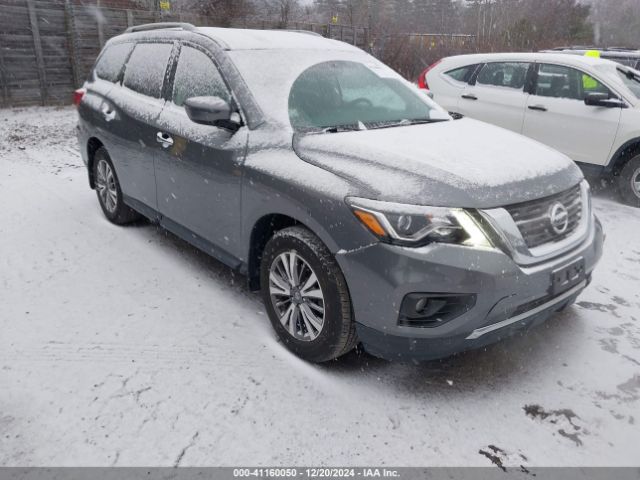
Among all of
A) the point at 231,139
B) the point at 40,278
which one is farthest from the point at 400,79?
the point at 40,278

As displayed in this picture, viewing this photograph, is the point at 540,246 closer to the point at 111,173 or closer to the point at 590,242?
the point at 590,242

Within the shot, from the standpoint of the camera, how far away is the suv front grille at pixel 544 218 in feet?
8.13

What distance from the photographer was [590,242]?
9.22 ft

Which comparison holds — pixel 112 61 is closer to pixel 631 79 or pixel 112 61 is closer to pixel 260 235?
pixel 260 235

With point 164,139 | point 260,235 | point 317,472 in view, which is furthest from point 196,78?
point 317,472

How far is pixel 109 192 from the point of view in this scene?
4.88 m

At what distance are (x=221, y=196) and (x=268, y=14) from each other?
65.6ft

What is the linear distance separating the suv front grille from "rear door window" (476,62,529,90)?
4337 millimetres

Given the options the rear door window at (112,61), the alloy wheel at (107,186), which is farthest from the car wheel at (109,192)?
the rear door window at (112,61)

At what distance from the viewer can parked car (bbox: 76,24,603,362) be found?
2338 millimetres

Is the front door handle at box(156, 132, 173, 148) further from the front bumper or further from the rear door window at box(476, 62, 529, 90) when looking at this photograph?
the rear door window at box(476, 62, 529, 90)

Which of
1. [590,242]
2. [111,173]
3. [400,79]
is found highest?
[400,79]

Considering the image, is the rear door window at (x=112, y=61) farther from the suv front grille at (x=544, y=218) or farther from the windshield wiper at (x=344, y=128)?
the suv front grille at (x=544, y=218)

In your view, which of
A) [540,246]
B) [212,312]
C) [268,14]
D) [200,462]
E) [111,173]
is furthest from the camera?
[268,14]
